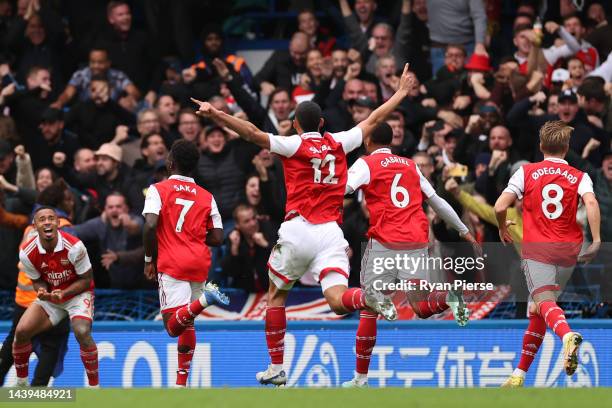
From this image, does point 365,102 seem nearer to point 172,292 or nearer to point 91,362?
point 172,292

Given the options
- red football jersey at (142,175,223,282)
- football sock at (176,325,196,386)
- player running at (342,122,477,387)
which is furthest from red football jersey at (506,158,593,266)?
football sock at (176,325,196,386)

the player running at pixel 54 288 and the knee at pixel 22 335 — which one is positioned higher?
the player running at pixel 54 288

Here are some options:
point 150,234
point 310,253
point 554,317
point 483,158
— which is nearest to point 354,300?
point 310,253

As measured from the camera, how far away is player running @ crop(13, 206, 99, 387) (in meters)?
13.1

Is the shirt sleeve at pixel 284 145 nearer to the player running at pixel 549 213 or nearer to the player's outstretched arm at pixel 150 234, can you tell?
the player's outstretched arm at pixel 150 234

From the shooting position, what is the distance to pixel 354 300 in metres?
11.7

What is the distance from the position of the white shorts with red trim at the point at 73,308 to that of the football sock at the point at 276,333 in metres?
1.98

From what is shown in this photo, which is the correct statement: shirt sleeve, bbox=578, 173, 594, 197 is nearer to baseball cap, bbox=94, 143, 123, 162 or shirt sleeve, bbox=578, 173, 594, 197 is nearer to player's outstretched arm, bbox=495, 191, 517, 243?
player's outstretched arm, bbox=495, 191, 517, 243

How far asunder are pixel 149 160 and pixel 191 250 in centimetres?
426

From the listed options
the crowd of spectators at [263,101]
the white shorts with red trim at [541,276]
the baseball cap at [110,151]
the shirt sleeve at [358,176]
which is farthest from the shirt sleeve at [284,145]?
the baseball cap at [110,151]

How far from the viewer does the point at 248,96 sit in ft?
56.3

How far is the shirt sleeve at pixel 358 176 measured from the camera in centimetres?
1259

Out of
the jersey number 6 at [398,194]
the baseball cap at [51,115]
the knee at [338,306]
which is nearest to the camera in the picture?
the knee at [338,306]

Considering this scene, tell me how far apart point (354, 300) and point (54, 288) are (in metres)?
3.04
